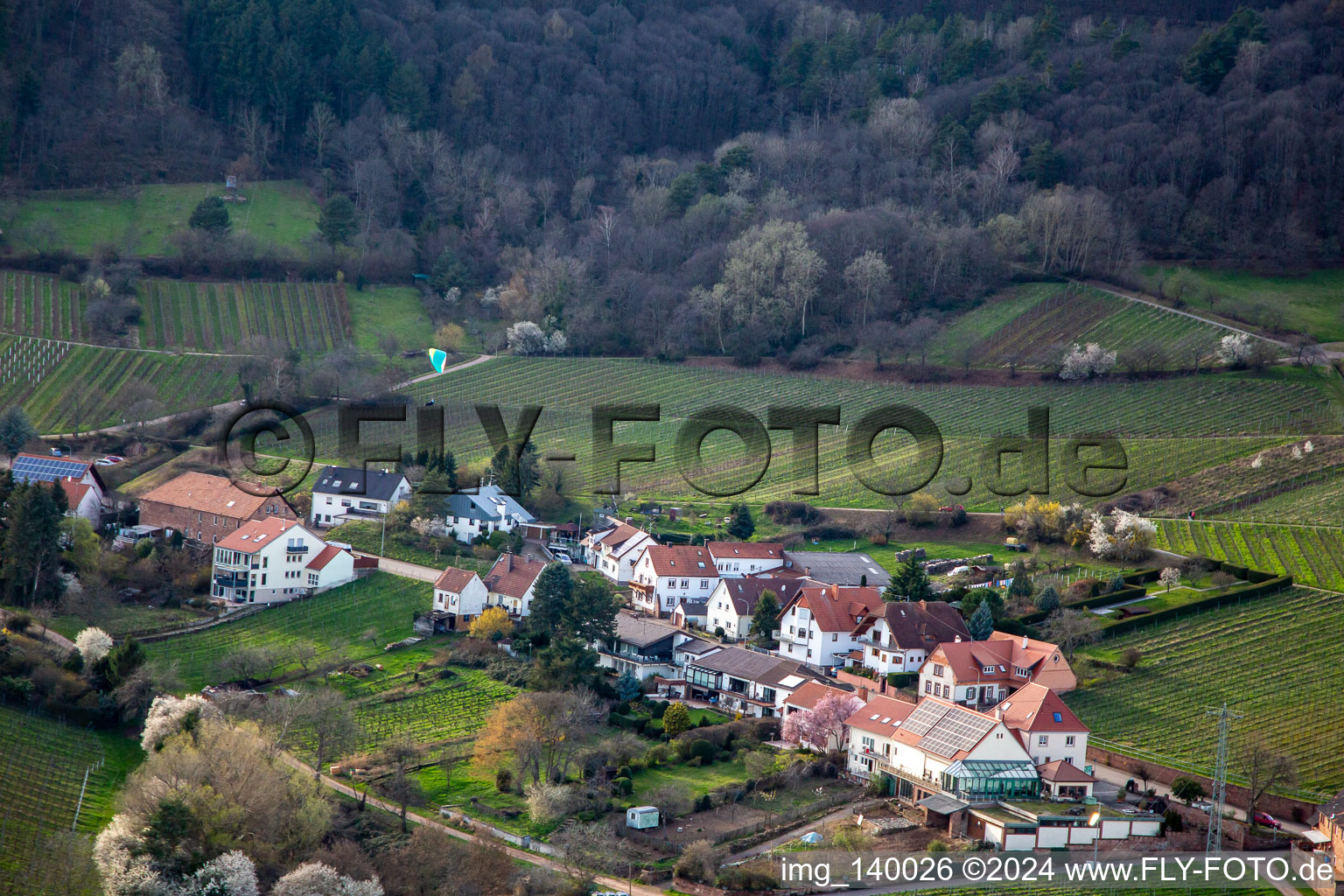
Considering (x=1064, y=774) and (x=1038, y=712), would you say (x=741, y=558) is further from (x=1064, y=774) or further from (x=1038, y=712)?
(x=1064, y=774)

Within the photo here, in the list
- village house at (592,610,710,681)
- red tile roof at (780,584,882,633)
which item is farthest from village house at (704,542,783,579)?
village house at (592,610,710,681)

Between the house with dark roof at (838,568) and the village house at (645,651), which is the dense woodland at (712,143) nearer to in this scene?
the house with dark roof at (838,568)

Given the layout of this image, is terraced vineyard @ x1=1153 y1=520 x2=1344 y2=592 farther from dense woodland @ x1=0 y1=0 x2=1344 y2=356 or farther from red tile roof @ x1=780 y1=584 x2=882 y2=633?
dense woodland @ x1=0 y1=0 x2=1344 y2=356

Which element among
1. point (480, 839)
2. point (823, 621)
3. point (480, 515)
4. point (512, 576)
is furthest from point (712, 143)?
point (480, 839)

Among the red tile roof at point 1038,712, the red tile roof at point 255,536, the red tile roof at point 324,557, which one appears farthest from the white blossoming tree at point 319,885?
the red tile roof at point 324,557

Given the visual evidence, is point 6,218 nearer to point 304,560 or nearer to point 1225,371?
point 304,560
